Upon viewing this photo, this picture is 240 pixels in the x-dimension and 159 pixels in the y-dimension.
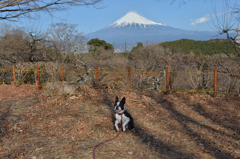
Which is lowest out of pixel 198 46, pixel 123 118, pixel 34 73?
pixel 123 118

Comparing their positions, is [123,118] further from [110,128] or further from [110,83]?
[110,83]

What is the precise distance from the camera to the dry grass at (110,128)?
383cm

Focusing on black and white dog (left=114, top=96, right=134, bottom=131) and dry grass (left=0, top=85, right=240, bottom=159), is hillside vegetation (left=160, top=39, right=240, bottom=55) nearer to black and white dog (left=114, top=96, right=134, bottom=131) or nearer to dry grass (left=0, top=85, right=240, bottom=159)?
dry grass (left=0, top=85, right=240, bottom=159)

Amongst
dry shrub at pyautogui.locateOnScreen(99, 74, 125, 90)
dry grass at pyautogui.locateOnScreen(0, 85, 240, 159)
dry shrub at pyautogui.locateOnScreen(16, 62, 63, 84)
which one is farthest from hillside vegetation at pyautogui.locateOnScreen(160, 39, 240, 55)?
dry grass at pyautogui.locateOnScreen(0, 85, 240, 159)

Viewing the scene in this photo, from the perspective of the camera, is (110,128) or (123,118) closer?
(123,118)

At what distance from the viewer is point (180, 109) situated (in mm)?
7680

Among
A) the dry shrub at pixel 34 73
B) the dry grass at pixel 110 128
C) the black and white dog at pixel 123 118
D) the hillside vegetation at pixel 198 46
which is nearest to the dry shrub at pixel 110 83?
the dry grass at pixel 110 128

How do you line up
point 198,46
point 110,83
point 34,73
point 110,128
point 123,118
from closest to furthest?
point 123,118 → point 110,128 → point 110,83 → point 34,73 → point 198,46

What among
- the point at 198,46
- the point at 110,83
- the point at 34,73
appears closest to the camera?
the point at 110,83

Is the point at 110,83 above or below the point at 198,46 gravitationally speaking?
below

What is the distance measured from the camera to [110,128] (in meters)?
5.02

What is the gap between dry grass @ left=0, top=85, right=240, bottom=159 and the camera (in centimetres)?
383

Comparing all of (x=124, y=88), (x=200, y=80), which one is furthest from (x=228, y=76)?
(x=124, y=88)

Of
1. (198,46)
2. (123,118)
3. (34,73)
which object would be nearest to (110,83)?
(123,118)
